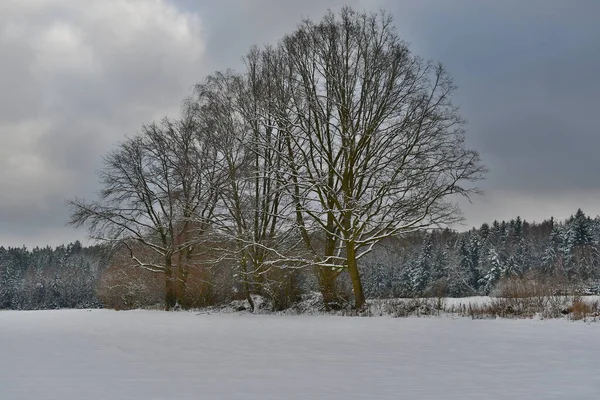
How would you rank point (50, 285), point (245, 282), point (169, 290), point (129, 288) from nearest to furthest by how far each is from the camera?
1. point (245, 282)
2. point (169, 290)
3. point (129, 288)
4. point (50, 285)

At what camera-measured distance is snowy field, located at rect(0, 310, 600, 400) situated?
4.79 metres

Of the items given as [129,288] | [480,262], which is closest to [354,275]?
[129,288]

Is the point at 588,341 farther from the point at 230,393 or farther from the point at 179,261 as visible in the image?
the point at 179,261

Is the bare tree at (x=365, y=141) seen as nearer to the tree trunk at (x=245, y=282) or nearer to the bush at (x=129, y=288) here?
the tree trunk at (x=245, y=282)

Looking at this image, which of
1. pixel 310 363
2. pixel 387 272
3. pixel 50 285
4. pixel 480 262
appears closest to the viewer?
pixel 310 363

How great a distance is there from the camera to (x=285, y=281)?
64.3ft

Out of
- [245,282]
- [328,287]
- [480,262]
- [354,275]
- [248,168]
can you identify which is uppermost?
[248,168]

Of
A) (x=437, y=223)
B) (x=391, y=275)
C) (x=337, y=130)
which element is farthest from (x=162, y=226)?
(x=391, y=275)

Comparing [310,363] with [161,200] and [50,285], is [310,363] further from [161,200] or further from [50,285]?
[50,285]

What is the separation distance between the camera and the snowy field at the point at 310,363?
479cm

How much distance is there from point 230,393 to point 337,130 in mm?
14417

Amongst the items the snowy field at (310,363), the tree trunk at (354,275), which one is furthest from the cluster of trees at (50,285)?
the snowy field at (310,363)

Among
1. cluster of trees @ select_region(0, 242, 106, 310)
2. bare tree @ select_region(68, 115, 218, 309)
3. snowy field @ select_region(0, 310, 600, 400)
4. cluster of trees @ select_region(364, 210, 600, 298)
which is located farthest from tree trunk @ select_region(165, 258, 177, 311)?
cluster of trees @ select_region(0, 242, 106, 310)

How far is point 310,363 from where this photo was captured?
6875mm
